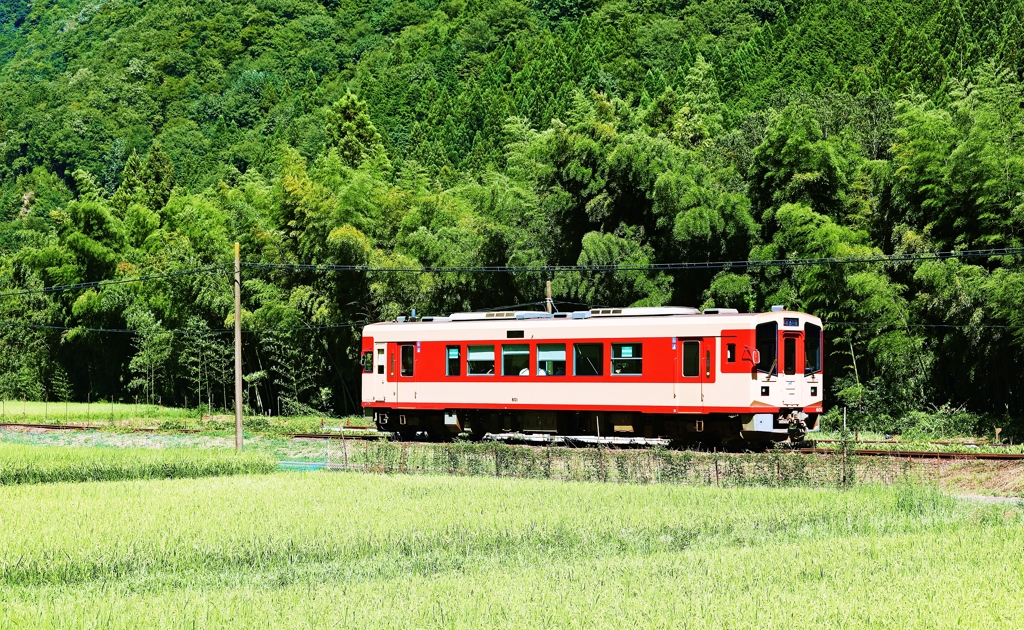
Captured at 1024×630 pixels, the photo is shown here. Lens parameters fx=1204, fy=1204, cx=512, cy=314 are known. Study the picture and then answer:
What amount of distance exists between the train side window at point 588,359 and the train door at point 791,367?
367 cm

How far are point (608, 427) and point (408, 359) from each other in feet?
17.6

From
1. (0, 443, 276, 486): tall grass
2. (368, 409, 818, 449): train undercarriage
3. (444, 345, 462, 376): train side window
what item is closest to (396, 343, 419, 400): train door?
(368, 409, 818, 449): train undercarriage

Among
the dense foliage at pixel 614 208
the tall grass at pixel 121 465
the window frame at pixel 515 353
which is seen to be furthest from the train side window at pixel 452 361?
the dense foliage at pixel 614 208

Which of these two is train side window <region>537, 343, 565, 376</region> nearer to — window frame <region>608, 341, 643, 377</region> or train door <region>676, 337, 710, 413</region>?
window frame <region>608, 341, 643, 377</region>

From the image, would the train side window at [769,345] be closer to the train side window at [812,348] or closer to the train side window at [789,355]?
the train side window at [789,355]

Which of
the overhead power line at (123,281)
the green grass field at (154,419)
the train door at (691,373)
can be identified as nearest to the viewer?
the train door at (691,373)

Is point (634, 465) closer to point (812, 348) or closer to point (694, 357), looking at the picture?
point (694, 357)

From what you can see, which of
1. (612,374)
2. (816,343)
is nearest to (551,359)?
(612,374)

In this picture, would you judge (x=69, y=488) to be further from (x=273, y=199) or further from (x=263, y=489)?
(x=273, y=199)

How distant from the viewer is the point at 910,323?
94.3ft

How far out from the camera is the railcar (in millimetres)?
22938

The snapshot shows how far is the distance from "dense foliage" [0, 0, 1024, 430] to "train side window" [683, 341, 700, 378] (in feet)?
22.7

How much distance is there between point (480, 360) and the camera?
86.1 ft

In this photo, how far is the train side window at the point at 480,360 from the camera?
26078mm
